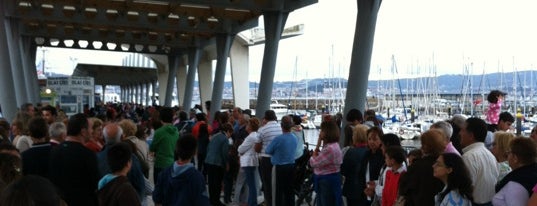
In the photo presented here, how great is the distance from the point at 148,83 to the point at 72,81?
65.9 metres

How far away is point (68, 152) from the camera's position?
5.83 meters

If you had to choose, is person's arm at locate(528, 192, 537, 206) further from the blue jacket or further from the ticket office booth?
the ticket office booth

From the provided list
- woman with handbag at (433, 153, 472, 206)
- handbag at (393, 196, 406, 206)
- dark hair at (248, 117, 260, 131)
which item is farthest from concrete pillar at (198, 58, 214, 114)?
woman with handbag at (433, 153, 472, 206)

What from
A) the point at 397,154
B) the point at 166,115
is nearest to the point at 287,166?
the point at 166,115

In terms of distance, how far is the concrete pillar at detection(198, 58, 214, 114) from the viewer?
42.0m

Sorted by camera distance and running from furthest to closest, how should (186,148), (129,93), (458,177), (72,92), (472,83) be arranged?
(129,93) → (472,83) → (72,92) → (186,148) → (458,177)

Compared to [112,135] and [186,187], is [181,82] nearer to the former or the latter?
[112,135]

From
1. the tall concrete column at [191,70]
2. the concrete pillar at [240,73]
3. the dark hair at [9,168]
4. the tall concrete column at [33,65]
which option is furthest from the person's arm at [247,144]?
the tall concrete column at [33,65]

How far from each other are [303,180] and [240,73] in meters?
27.7

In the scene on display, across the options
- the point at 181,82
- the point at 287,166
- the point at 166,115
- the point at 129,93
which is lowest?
the point at 287,166

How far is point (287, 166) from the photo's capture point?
9.76 m

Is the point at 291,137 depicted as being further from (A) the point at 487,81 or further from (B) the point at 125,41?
(A) the point at 487,81

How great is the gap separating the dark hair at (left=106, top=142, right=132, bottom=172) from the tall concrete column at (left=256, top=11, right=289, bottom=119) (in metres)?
13.7

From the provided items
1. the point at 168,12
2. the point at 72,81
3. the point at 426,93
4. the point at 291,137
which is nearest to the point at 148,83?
the point at 426,93
